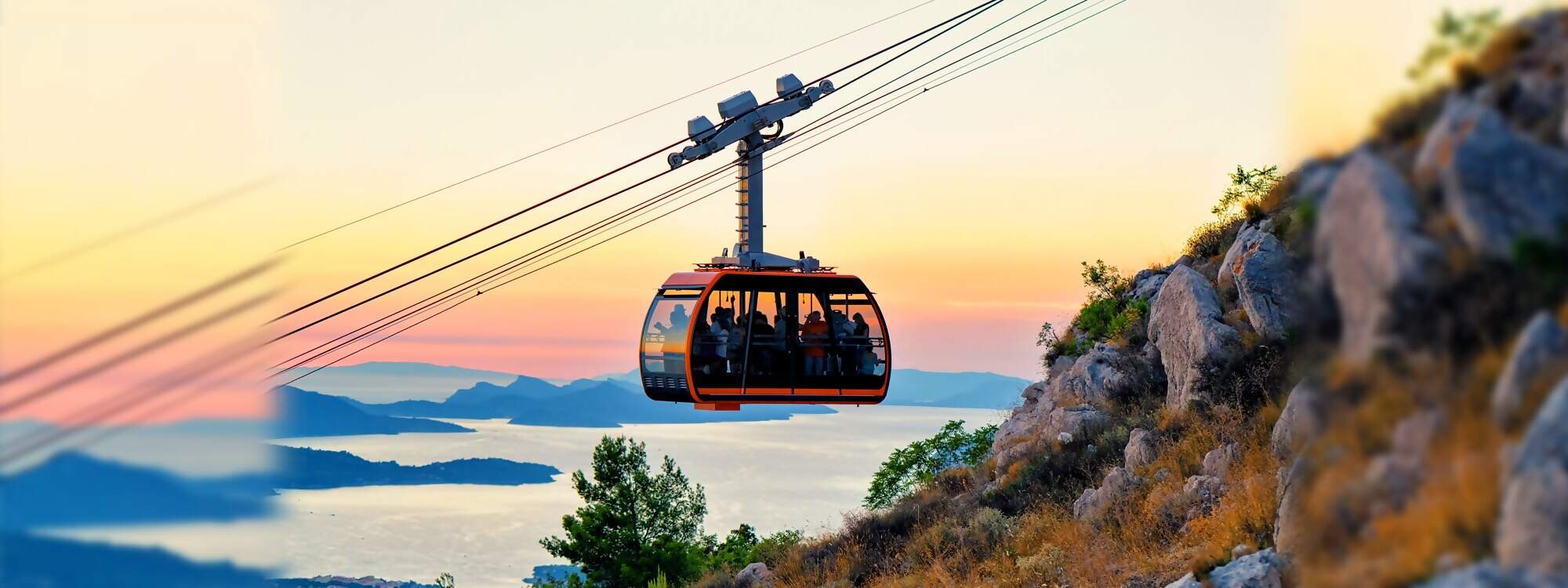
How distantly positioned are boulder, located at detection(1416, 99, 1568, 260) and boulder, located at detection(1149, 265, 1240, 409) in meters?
19.5

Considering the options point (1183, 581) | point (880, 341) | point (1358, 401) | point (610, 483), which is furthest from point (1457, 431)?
point (610, 483)

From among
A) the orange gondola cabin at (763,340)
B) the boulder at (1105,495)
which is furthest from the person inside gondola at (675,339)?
the boulder at (1105,495)

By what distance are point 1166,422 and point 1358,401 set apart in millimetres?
19618

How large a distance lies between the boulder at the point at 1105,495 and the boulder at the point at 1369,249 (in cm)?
1759

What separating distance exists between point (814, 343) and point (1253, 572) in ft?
29.5

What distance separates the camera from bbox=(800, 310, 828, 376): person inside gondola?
21.4m

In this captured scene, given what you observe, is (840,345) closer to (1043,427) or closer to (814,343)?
(814,343)

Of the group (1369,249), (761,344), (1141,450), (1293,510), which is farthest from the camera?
(1141,450)

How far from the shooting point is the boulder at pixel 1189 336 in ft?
75.4

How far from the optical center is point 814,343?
2145 centimetres

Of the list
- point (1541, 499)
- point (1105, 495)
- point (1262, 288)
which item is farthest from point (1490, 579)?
point (1262, 288)

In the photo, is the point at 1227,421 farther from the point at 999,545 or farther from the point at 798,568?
the point at 798,568

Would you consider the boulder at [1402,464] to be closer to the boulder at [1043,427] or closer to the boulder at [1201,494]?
the boulder at [1201,494]

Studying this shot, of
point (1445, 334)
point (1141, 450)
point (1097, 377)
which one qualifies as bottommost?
point (1445, 334)
